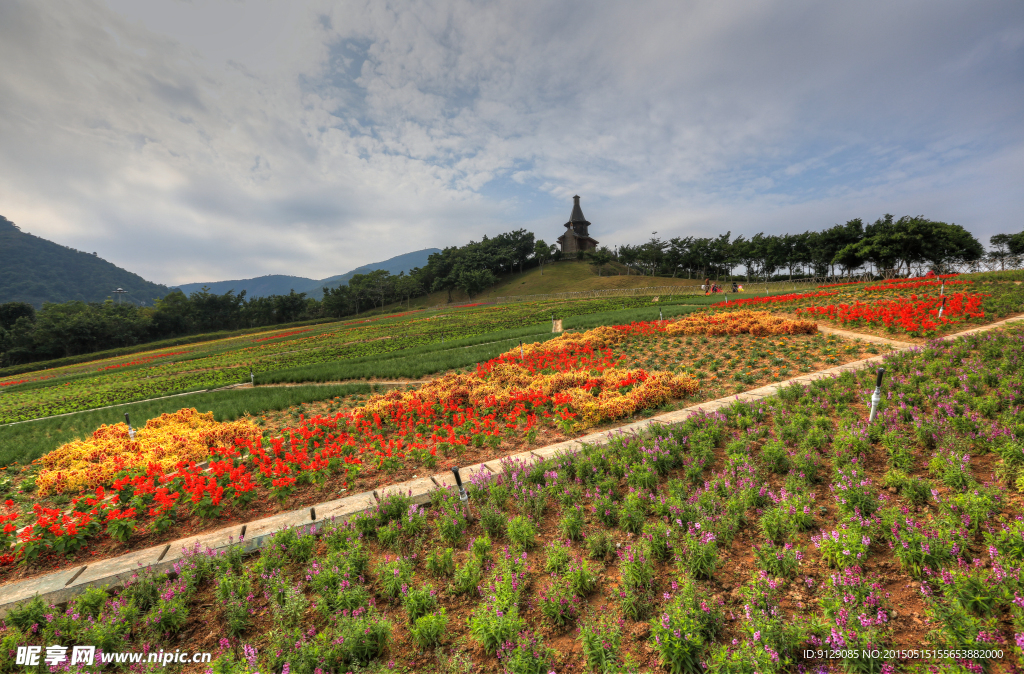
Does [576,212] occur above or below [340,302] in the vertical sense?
above

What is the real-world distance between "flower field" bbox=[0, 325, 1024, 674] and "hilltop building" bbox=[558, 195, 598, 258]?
100 m

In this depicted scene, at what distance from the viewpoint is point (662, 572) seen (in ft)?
12.1

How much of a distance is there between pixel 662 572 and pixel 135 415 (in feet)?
59.9

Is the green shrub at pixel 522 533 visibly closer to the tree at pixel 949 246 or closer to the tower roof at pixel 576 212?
the tree at pixel 949 246

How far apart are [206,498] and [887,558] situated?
843 centimetres

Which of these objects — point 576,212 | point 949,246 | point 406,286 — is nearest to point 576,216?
point 576,212

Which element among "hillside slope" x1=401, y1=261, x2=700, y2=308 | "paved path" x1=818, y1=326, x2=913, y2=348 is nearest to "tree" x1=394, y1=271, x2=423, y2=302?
"hillside slope" x1=401, y1=261, x2=700, y2=308

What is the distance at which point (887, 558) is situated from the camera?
3.36 m

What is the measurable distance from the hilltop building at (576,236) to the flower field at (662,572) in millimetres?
100179

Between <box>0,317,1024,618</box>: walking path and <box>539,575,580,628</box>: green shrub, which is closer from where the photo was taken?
<box>539,575,580,628</box>: green shrub

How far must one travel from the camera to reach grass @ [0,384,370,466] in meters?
9.75

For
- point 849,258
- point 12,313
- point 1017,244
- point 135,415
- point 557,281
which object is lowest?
point 135,415

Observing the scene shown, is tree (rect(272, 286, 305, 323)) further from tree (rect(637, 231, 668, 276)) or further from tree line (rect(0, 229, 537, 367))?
tree (rect(637, 231, 668, 276))

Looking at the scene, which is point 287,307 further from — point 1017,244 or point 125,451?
point 1017,244
